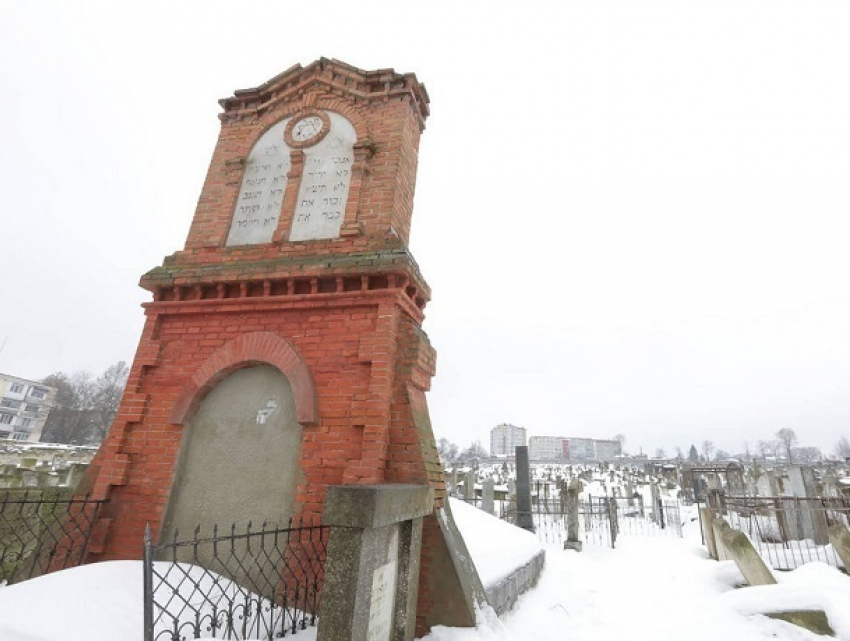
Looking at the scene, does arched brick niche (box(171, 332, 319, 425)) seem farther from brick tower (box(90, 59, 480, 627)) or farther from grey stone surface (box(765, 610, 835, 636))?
grey stone surface (box(765, 610, 835, 636))

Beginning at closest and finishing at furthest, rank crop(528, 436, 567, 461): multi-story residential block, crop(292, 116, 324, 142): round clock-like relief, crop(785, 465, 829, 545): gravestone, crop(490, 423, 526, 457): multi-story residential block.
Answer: crop(292, 116, 324, 142): round clock-like relief < crop(785, 465, 829, 545): gravestone < crop(490, 423, 526, 457): multi-story residential block < crop(528, 436, 567, 461): multi-story residential block

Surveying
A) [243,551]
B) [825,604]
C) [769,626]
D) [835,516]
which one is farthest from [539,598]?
[835,516]

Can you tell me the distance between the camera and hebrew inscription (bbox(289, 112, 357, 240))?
6.31m

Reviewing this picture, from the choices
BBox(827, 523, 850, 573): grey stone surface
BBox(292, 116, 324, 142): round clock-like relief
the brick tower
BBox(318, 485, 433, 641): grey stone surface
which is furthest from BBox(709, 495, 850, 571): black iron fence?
BBox(292, 116, 324, 142): round clock-like relief

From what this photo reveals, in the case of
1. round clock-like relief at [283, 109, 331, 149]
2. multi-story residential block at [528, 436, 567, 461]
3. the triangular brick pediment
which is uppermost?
multi-story residential block at [528, 436, 567, 461]

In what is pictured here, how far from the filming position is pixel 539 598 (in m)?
6.77

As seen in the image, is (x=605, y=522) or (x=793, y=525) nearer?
(x=793, y=525)

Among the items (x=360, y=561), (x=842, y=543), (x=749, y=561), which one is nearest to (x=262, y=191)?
(x=360, y=561)

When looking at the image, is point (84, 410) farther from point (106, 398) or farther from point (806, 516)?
point (806, 516)

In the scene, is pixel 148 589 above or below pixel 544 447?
below

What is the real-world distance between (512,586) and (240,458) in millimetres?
3779

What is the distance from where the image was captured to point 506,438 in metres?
176

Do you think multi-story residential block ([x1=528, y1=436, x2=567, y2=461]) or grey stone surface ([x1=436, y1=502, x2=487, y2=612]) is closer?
grey stone surface ([x1=436, y1=502, x2=487, y2=612])

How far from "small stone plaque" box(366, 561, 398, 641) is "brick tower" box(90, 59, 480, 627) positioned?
0.72 metres
